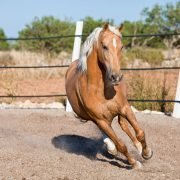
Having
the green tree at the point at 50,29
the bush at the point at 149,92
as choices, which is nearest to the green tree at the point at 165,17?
the green tree at the point at 50,29

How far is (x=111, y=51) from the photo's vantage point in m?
5.29

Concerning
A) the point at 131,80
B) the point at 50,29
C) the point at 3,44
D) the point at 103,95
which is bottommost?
the point at 3,44

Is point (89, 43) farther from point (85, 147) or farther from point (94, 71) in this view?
point (85, 147)

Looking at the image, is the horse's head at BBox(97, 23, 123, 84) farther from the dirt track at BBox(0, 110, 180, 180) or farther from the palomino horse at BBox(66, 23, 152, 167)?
the dirt track at BBox(0, 110, 180, 180)

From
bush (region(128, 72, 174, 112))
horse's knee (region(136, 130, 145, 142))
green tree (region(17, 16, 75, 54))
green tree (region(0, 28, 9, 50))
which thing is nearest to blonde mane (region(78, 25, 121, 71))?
horse's knee (region(136, 130, 145, 142))

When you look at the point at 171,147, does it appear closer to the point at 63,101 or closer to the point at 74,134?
the point at 74,134

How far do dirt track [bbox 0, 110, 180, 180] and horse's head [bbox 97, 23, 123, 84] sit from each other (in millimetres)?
1095

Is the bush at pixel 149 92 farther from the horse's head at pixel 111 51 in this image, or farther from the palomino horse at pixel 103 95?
the horse's head at pixel 111 51

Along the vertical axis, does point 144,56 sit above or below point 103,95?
below

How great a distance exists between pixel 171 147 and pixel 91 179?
2380 millimetres

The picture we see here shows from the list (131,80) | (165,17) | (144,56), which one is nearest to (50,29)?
(165,17)

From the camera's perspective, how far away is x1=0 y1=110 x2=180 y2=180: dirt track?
5441 mm

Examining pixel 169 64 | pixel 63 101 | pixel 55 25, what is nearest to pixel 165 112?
pixel 63 101

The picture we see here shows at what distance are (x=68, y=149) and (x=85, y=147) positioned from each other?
258mm
